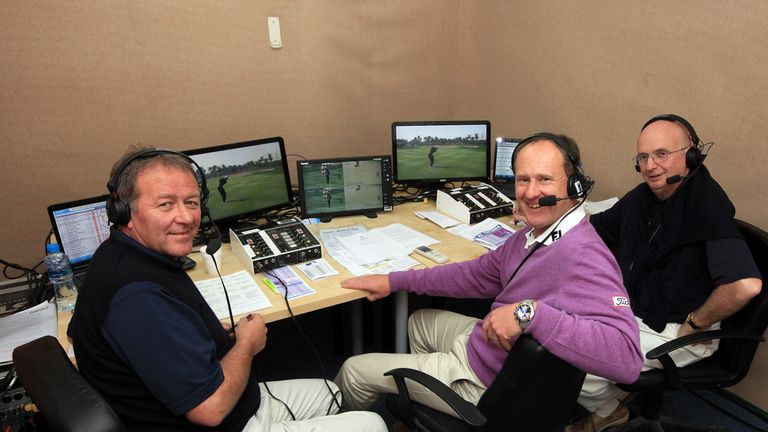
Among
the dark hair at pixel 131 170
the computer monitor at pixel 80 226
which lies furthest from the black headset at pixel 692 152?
the computer monitor at pixel 80 226

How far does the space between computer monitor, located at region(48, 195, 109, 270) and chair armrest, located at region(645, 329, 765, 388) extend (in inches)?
77.3

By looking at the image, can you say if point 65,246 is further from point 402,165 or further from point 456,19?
point 456,19

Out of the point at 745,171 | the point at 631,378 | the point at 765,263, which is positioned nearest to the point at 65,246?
the point at 631,378

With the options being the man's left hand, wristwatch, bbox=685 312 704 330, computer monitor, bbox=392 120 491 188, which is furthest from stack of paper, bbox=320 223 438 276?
wristwatch, bbox=685 312 704 330

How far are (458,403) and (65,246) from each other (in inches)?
58.8

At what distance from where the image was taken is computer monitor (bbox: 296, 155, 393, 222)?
2.30m

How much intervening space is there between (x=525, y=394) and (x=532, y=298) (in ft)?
1.04

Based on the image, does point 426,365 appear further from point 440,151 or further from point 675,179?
point 440,151

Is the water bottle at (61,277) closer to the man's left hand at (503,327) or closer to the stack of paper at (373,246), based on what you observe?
the stack of paper at (373,246)

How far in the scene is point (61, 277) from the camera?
1.67 m

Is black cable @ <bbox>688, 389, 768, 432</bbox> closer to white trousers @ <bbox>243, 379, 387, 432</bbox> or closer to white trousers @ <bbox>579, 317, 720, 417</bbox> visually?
white trousers @ <bbox>579, 317, 720, 417</bbox>

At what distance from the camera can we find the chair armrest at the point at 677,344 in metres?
1.51

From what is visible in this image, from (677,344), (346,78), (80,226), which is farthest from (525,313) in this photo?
(346,78)

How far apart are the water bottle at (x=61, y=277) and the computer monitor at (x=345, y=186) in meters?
1.01
